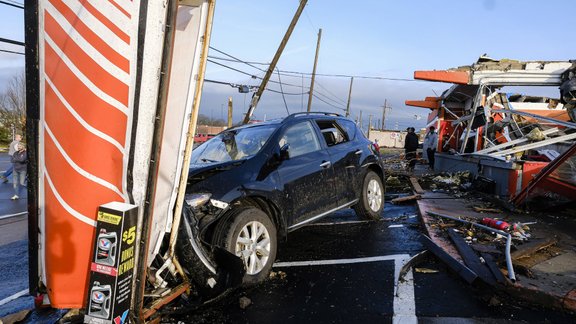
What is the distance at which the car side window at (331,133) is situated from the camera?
5.85 metres

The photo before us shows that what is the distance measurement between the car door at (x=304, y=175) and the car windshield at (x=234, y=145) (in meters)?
0.29

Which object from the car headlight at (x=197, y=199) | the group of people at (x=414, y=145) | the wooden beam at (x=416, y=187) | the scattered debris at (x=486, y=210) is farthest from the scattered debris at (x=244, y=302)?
the group of people at (x=414, y=145)

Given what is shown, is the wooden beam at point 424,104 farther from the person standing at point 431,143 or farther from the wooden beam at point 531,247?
the wooden beam at point 531,247

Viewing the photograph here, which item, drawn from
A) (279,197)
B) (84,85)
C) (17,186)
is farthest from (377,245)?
(17,186)

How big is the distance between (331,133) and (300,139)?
0.87 metres

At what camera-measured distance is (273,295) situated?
12.6 feet

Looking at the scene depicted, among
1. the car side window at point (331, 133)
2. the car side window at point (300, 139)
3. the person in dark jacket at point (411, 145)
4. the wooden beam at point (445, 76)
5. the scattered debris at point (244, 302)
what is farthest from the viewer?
the person in dark jacket at point (411, 145)

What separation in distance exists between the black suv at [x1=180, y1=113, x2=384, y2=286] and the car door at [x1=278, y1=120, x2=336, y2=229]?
1 centimetres

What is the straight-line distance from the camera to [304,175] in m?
4.98

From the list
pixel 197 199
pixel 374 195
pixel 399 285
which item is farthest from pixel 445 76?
pixel 197 199

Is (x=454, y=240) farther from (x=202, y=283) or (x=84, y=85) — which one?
(x=84, y=85)

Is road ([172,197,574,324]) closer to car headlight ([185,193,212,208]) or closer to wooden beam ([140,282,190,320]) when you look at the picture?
wooden beam ([140,282,190,320])

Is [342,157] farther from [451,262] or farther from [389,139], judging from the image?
[389,139]

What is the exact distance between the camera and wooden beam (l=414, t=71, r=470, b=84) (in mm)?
12352
